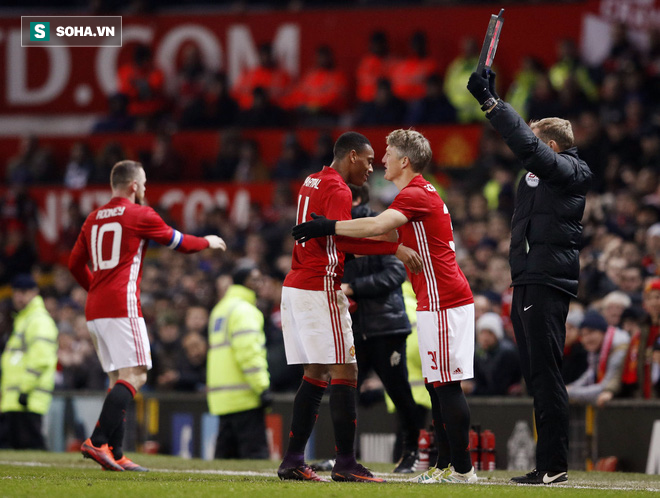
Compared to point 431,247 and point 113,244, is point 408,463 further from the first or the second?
point 113,244

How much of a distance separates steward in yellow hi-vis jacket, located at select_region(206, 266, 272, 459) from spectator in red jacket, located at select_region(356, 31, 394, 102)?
27.0ft

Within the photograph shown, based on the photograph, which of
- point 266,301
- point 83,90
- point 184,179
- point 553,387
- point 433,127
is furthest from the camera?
point 83,90

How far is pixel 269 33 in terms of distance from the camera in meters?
20.5

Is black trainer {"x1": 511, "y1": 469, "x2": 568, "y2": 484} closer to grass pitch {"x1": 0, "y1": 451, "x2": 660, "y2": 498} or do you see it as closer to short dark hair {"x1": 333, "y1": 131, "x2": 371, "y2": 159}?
grass pitch {"x1": 0, "y1": 451, "x2": 660, "y2": 498}

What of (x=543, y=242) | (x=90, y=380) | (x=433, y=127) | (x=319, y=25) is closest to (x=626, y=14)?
(x=433, y=127)

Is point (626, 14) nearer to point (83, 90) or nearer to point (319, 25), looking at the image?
point (319, 25)

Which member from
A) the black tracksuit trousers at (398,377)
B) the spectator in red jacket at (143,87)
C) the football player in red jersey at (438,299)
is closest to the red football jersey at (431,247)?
the football player in red jersey at (438,299)

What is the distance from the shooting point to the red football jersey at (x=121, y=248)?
850cm

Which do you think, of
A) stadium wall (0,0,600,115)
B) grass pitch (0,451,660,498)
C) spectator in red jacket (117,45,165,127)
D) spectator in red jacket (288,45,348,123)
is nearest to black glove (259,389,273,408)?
grass pitch (0,451,660,498)

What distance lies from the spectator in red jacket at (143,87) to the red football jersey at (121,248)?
39.3 feet

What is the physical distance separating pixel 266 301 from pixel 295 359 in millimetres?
6760

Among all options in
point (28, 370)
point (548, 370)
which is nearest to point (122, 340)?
point (548, 370)

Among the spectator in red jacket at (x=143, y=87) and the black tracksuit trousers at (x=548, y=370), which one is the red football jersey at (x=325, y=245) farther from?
the spectator in red jacket at (x=143, y=87)

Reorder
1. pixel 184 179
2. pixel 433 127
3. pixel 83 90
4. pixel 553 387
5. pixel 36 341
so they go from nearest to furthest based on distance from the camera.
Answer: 1. pixel 553 387
2. pixel 36 341
3. pixel 433 127
4. pixel 184 179
5. pixel 83 90
